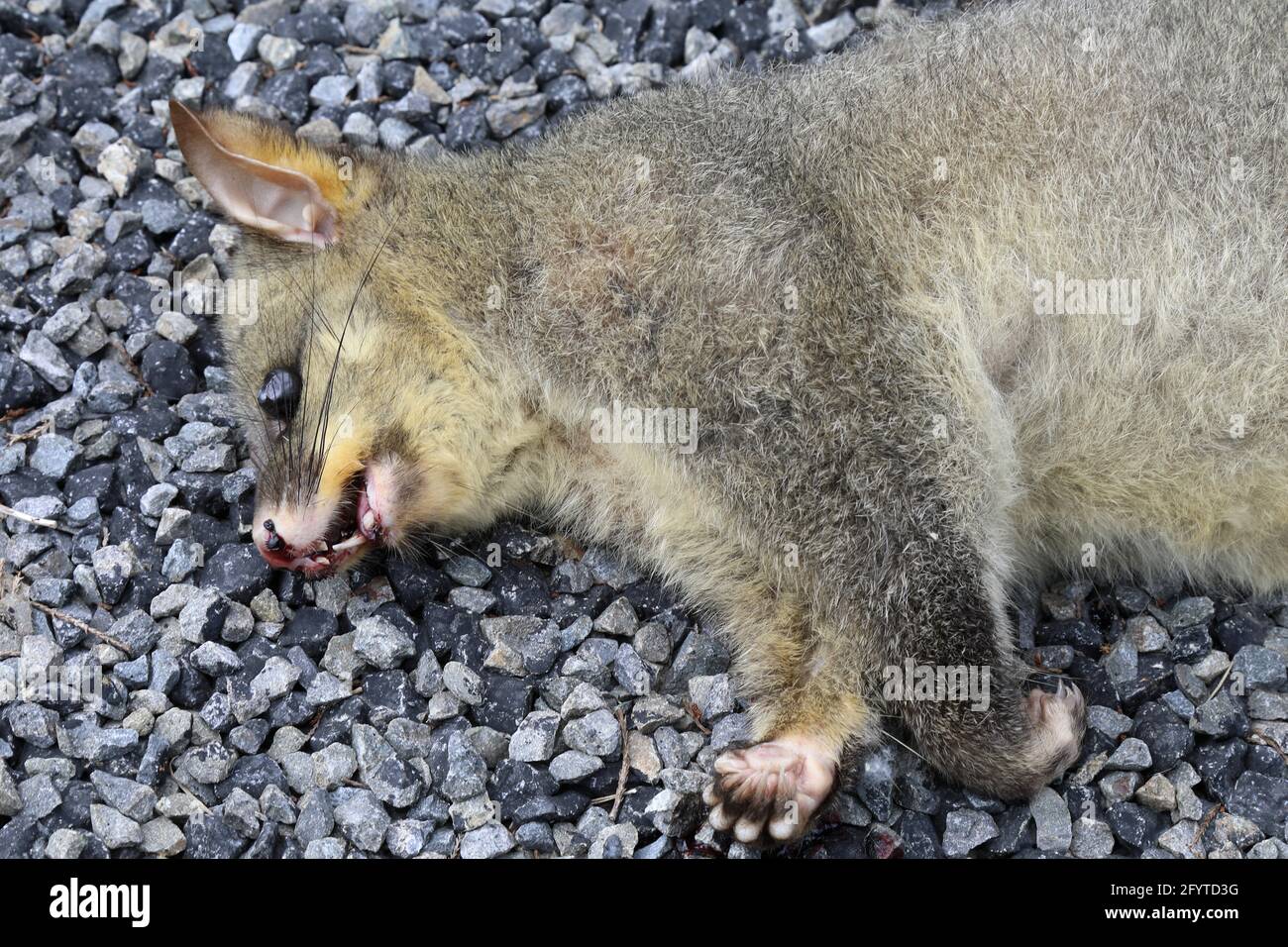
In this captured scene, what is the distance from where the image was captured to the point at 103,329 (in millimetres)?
6871

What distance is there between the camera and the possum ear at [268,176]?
227 inches

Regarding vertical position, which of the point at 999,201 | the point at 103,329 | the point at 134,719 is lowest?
the point at 134,719

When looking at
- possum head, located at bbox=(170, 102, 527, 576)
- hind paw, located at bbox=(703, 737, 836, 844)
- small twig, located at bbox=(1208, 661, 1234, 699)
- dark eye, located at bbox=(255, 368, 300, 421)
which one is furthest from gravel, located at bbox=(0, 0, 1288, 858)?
dark eye, located at bbox=(255, 368, 300, 421)

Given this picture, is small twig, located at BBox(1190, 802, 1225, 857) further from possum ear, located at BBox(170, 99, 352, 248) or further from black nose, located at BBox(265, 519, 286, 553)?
possum ear, located at BBox(170, 99, 352, 248)

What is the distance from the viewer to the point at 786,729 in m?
5.26

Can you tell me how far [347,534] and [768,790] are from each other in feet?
7.06

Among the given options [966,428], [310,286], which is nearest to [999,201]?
[966,428]

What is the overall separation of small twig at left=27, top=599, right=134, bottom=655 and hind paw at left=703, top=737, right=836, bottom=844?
2.66 meters

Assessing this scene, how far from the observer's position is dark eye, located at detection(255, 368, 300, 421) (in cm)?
581

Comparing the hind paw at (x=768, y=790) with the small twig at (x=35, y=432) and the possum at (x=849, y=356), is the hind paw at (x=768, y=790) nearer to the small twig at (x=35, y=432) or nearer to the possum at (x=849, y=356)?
the possum at (x=849, y=356)

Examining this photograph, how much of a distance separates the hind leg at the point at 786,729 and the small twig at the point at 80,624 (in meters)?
2.66

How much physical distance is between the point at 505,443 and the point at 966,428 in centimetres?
201

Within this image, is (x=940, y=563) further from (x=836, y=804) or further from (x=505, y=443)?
(x=505, y=443)
